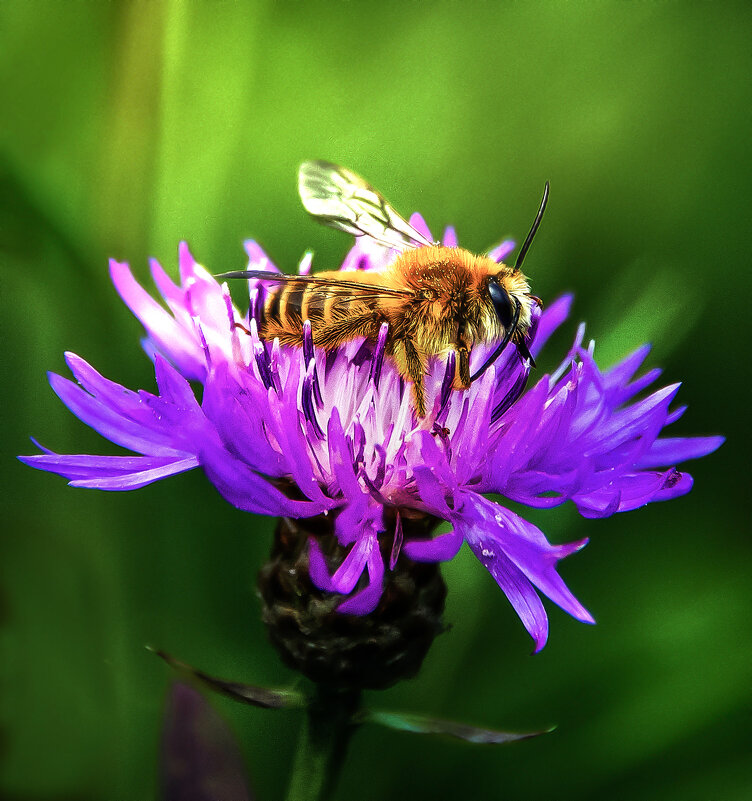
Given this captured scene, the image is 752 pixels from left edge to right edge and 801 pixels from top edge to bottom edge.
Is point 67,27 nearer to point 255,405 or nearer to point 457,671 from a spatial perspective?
point 255,405

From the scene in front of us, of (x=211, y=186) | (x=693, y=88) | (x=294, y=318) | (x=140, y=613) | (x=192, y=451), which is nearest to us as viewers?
(x=192, y=451)

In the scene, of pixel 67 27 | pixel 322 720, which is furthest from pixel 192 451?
pixel 67 27

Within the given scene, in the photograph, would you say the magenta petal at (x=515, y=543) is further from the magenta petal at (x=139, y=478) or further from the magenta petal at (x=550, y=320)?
the magenta petal at (x=550, y=320)

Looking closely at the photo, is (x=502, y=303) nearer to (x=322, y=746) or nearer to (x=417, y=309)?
(x=417, y=309)

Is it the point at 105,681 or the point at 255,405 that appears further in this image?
the point at 105,681

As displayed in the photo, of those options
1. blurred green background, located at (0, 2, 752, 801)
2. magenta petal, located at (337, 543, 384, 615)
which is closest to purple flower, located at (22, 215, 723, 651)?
magenta petal, located at (337, 543, 384, 615)

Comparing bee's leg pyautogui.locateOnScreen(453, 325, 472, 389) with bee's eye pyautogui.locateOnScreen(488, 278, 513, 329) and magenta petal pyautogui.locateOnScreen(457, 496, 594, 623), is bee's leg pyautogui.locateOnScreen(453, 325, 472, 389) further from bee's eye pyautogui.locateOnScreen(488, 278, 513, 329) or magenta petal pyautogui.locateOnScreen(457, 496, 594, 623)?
magenta petal pyautogui.locateOnScreen(457, 496, 594, 623)
